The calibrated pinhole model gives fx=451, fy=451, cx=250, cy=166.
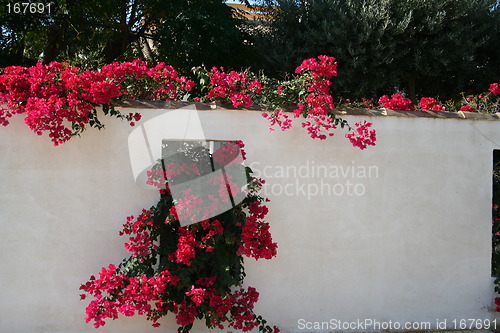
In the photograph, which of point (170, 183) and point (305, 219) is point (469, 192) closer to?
point (305, 219)

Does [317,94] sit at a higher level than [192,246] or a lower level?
higher

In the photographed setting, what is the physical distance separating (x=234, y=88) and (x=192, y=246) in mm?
1586

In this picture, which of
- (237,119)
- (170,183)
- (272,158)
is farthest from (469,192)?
(170,183)

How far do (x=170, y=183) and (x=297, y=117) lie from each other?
56.1 inches

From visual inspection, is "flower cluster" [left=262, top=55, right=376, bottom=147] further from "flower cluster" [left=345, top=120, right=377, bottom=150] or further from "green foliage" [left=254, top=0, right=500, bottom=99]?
"green foliage" [left=254, top=0, right=500, bottom=99]

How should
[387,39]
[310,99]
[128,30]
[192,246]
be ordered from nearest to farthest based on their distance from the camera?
[192,246] < [310,99] < [387,39] < [128,30]

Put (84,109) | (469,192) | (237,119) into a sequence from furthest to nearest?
1. (469,192)
2. (237,119)
3. (84,109)

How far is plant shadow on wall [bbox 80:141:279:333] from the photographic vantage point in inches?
153

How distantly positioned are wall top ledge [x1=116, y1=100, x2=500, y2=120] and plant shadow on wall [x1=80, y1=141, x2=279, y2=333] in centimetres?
46

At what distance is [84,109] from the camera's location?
3.96 meters

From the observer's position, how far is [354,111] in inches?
183

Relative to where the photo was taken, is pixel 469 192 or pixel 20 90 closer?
pixel 20 90

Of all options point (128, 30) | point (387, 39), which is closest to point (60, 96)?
point (387, 39)

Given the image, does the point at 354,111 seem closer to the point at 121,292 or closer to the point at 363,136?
the point at 363,136
